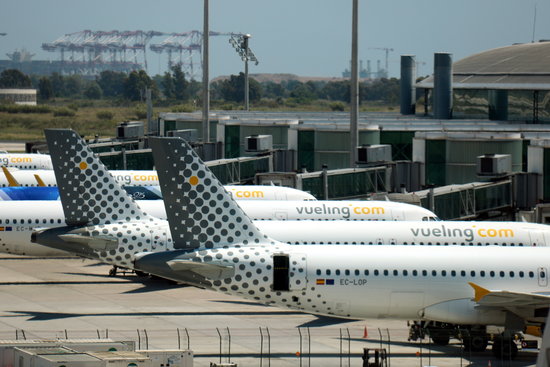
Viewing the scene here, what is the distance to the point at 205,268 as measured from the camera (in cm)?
4531

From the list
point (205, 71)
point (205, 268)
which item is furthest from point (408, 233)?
Answer: point (205, 71)

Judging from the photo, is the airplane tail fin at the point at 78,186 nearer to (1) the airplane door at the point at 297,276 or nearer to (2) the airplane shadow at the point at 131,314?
(2) the airplane shadow at the point at 131,314

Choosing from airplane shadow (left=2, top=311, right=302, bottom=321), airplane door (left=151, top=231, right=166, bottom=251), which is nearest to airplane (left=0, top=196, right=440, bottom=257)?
airplane shadow (left=2, top=311, right=302, bottom=321)

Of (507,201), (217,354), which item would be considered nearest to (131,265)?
(217,354)

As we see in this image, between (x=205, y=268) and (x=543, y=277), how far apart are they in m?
13.8

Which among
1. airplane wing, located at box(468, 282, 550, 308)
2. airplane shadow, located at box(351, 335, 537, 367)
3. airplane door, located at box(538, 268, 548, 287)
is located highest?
airplane door, located at box(538, 268, 548, 287)

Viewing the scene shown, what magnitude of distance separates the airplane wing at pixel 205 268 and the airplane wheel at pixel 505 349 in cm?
1097

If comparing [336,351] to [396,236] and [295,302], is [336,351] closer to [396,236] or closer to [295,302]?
[295,302]

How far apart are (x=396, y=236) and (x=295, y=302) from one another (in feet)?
45.3

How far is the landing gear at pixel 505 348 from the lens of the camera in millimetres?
46844

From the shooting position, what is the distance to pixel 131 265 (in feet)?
179

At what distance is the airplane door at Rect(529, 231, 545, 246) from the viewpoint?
58.5 m

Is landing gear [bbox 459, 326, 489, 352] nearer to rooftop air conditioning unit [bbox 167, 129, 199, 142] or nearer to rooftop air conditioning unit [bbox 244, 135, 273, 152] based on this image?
rooftop air conditioning unit [bbox 244, 135, 273, 152]

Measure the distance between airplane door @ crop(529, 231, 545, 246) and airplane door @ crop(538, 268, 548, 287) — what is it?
416 inches
